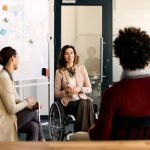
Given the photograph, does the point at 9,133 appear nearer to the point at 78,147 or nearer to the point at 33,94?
the point at 78,147

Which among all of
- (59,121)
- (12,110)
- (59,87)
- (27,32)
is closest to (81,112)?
(59,121)

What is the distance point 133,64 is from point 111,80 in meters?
4.37

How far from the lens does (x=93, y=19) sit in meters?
6.50

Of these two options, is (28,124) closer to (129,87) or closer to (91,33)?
(129,87)

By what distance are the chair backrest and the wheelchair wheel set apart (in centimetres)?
198

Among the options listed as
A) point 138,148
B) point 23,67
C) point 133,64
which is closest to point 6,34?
point 23,67

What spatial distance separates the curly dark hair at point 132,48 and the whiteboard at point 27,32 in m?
2.23

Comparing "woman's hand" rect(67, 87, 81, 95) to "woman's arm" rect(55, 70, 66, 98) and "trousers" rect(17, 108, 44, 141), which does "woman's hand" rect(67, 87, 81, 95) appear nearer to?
"woman's arm" rect(55, 70, 66, 98)

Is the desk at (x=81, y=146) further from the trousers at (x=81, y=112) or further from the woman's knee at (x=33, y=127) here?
Result: the trousers at (x=81, y=112)

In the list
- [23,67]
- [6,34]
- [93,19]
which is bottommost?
[23,67]

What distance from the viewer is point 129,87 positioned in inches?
82.8

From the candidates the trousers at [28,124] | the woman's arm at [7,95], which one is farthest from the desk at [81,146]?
the trousers at [28,124]

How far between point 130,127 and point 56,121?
7.52ft

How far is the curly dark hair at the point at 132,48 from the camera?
7.02 ft
